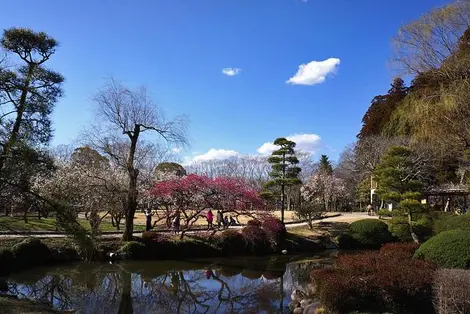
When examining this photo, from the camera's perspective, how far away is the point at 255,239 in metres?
20.5

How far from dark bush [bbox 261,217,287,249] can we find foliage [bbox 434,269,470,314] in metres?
13.5

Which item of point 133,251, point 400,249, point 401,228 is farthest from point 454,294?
point 401,228

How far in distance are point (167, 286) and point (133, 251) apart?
4.83 metres

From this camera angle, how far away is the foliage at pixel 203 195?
1851 centimetres

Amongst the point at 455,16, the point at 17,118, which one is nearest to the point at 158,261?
the point at 17,118

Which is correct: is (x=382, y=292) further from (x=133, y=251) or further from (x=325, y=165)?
(x=325, y=165)

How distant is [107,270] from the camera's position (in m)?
15.2

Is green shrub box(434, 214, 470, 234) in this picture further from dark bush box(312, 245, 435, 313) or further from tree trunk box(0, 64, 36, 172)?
tree trunk box(0, 64, 36, 172)

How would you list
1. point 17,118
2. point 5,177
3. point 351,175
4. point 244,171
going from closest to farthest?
1. point 5,177
2. point 17,118
3. point 351,175
4. point 244,171

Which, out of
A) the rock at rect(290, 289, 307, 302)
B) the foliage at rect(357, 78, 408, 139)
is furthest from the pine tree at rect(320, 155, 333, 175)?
the rock at rect(290, 289, 307, 302)

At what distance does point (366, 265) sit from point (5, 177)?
7749mm

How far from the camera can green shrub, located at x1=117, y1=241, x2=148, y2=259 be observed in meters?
17.3

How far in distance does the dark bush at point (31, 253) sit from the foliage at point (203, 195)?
17.1ft

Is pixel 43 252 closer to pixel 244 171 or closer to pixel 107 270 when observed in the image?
pixel 107 270
